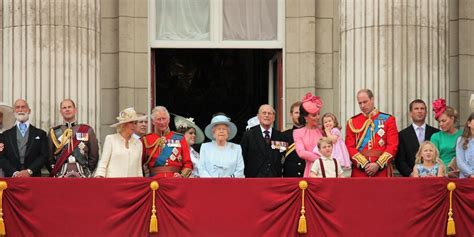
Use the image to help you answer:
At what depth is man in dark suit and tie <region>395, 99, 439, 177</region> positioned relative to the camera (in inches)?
719

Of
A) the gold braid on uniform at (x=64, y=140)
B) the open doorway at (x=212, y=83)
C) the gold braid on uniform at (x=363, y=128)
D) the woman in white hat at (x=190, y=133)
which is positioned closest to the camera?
the gold braid on uniform at (x=64, y=140)

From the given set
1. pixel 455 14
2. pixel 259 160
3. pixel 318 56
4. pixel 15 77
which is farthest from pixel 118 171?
pixel 455 14

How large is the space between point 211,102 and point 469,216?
28.8 ft

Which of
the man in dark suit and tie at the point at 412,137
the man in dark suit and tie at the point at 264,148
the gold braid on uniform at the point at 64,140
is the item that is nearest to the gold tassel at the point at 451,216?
the man in dark suit and tie at the point at 412,137

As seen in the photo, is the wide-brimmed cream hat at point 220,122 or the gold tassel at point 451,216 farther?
the wide-brimmed cream hat at point 220,122

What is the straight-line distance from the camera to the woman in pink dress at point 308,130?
17625mm

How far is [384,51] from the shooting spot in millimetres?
20094

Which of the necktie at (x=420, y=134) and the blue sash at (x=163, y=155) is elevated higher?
the necktie at (x=420, y=134)

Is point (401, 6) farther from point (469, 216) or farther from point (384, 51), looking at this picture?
point (469, 216)

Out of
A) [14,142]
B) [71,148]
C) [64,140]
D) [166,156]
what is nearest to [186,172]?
[166,156]

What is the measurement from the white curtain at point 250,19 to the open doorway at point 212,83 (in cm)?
229

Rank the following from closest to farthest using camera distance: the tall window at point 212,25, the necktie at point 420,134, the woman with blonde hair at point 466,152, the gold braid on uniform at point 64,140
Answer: the woman with blonde hair at point 466,152 → the gold braid on uniform at point 64,140 → the necktie at point 420,134 → the tall window at point 212,25

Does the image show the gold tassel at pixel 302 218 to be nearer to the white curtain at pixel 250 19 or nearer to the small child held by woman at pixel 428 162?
the small child held by woman at pixel 428 162

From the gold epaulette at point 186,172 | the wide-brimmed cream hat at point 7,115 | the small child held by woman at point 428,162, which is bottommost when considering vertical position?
the gold epaulette at point 186,172
